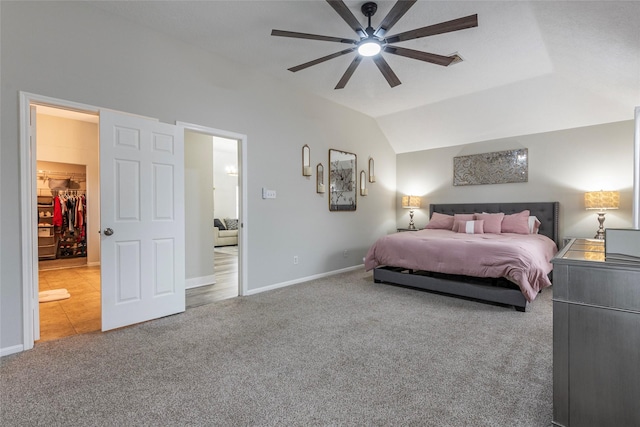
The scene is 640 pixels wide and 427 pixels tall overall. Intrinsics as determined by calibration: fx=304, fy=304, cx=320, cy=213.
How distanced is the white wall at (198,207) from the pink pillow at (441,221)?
157 inches

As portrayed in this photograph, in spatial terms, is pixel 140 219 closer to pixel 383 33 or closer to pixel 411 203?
pixel 383 33

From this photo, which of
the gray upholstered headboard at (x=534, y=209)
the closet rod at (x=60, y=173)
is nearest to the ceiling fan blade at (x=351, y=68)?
the gray upholstered headboard at (x=534, y=209)

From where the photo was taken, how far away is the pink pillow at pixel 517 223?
4.74 meters

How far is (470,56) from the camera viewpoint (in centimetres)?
358

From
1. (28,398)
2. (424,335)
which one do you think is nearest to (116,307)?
(28,398)

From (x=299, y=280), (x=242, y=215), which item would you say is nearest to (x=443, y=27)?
(x=242, y=215)

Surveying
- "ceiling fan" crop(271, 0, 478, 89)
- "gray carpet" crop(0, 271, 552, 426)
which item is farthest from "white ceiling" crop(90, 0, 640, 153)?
"gray carpet" crop(0, 271, 552, 426)

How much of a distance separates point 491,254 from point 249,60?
3.67 metres

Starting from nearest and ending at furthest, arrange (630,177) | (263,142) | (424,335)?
(424,335) → (263,142) → (630,177)

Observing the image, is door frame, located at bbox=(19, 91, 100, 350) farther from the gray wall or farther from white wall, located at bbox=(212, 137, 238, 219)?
white wall, located at bbox=(212, 137, 238, 219)

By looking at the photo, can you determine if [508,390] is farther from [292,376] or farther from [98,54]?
[98,54]

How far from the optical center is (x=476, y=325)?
2.87m

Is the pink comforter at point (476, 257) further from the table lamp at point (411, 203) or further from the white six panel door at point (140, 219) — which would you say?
the white six panel door at point (140, 219)

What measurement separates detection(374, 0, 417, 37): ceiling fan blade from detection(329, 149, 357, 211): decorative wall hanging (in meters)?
2.73
